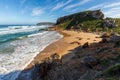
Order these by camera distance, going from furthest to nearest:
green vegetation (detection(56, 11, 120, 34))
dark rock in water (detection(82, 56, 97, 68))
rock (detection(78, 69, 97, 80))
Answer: green vegetation (detection(56, 11, 120, 34)), dark rock in water (detection(82, 56, 97, 68)), rock (detection(78, 69, 97, 80))

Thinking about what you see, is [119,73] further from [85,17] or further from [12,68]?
[85,17]

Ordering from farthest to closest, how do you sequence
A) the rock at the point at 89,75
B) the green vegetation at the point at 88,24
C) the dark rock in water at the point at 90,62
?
the green vegetation at the point at 88,24, the dark rock in water at the point at 90,62, the rock at the point at 89,75

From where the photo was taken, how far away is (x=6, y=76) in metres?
20.2

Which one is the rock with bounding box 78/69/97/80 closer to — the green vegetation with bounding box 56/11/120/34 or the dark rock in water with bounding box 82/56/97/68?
the dark rock in water with bounding box 82/56/97/68

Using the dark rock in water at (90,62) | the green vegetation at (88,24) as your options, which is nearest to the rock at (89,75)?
the dark rock in water at (90,62)

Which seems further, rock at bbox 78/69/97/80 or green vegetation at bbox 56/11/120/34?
green vegetation at bbox 56/11/120/34

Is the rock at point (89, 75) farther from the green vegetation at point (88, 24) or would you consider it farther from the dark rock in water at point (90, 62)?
the green vegetation at point (88, 24)

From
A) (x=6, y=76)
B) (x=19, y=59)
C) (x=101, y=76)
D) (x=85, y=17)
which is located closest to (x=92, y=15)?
(x=85, y=17)

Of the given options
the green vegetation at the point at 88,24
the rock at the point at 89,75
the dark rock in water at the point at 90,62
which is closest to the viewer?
the rock at the point at 89,75

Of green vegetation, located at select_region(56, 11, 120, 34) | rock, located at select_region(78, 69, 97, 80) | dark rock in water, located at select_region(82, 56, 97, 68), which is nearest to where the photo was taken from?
rock, located at select_region(78, 69, 97, 80)

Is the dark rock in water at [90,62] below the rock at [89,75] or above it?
above

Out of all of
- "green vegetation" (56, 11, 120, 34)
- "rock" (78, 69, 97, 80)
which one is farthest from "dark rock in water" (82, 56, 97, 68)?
"green vegetation" (56, 11, 120, 34)

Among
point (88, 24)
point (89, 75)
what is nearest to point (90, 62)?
point (89, 75)

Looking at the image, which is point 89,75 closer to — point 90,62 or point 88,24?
point 90,62
